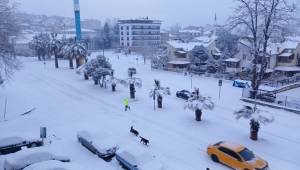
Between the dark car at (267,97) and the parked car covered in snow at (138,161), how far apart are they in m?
20.4

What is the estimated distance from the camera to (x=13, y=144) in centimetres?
2059

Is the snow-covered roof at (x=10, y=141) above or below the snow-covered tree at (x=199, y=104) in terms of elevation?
below

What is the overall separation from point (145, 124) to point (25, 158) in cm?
1191

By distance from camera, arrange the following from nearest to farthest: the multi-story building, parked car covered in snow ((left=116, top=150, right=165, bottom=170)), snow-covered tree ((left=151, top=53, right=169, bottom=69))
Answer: parked car covered in snow ((left=116, top=150, right=165, bottom=170)) → snow-covered tree ((left=151, top=53, right=169, bottom=69)) → the multi-story building

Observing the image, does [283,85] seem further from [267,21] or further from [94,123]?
[94,123]

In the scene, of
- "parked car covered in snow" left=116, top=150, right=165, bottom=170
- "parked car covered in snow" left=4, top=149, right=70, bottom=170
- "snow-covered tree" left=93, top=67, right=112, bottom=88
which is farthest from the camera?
"snow-covered tree" left=93, top=67, right=112, bottom=88

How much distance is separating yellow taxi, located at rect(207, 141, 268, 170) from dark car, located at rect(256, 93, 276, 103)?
16.0 meters

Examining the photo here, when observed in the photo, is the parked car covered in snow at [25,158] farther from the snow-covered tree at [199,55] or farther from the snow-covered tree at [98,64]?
the snow-covered tree at [199,55]

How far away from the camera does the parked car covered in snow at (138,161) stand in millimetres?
16797

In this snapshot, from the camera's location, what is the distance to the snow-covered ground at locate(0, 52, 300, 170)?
2003 cm

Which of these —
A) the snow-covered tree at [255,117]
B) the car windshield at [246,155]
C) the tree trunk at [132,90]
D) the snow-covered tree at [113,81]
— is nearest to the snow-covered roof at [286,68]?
the tree trunk at [132,90]

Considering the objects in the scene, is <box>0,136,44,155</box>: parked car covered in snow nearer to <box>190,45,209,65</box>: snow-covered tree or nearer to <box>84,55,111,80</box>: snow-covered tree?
<box>84,55,111,80</box>: snow-covered tree

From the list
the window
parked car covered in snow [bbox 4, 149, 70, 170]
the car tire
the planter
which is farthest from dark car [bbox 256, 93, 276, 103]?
parked car covered in snow [bbox 4, 149, 70, 170]

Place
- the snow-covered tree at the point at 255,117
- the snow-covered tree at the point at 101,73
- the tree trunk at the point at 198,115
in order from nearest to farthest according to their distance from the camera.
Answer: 1. the snow-covered tree at the point at 255,117
2. the tree trunk at the point at 198,115
3. the snow-covered tree at the point at 101,73
